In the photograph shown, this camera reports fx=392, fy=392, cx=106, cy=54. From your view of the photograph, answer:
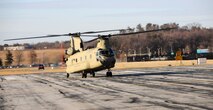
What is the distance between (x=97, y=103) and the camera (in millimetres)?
16672

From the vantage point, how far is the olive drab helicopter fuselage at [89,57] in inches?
1391

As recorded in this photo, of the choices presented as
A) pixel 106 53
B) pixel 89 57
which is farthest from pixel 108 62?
pixel 89 57

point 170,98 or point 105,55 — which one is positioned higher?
point 105,55

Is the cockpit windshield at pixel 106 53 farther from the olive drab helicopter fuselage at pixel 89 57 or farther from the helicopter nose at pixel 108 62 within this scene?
the helicopter nose at pixel 108 62

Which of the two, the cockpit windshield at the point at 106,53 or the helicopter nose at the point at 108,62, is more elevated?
the cockpit windshield at the point at 106,53

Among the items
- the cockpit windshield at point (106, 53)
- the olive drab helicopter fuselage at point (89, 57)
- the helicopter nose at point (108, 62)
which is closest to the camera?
the helicopter nose at point (108, 62)

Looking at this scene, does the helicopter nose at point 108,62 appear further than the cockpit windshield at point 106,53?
No

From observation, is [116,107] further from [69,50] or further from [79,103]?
[69,50]

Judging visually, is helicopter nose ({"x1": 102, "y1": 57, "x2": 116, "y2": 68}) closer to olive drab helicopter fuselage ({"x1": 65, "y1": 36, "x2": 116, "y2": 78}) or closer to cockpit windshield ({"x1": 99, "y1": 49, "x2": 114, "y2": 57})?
olive drab helicopter fuselage ({"x1": 65, "y1": 36, "x2": 116, "y2": 78})

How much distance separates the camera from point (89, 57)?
121ft

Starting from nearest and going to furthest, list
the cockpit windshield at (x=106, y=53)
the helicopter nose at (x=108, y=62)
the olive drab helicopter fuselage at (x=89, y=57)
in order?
the helicopter nose at (x=108, y=62), the cockpit windshield at (x=106, y=53), the olive drab helicopter fuselage at (x=89, y=57)

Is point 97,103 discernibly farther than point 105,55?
No

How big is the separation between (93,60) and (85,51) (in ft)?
7.12

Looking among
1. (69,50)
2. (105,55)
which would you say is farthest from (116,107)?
(69,50)
